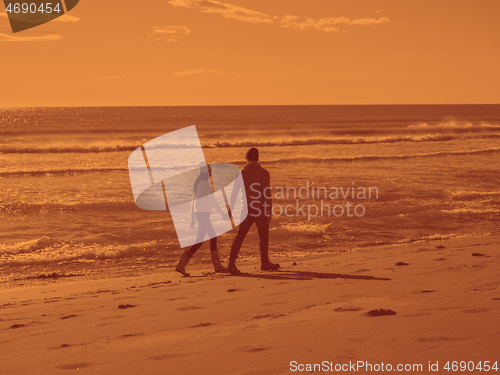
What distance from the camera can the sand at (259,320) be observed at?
423cm

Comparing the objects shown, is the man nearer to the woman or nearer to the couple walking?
the couple walking

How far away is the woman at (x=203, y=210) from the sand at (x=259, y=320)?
306 mm

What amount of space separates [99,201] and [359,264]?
940 centimetres

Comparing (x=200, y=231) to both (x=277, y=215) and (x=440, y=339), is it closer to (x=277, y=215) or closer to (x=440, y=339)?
(x=440, y=339)

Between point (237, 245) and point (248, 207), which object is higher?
point (248, 207)

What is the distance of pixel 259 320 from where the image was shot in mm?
5375

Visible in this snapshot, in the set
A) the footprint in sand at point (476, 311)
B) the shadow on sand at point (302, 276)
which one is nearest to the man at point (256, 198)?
the shadow on sand at point (302, 276)

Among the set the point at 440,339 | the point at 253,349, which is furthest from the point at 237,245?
the point at 440,339

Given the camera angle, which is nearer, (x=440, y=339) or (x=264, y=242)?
(x=440, y=339)

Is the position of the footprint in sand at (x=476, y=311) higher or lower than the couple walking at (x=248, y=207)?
lower

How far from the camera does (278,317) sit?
5438 mm

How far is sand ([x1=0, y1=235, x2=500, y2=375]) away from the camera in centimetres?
423

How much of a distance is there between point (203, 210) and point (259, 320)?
3.22 meters

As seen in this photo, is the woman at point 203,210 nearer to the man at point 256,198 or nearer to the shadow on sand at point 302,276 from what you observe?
the man at point 256,198
